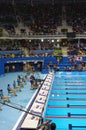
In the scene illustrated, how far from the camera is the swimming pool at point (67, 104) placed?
15148 mm

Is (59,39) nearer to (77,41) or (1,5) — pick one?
(77,41)

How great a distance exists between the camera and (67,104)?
1892 cm

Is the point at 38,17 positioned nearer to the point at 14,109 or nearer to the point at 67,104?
the point at 67,104

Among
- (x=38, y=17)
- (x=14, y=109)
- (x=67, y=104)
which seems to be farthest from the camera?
(x=38, y=17)

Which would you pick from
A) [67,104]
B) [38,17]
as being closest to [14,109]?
[67,104]

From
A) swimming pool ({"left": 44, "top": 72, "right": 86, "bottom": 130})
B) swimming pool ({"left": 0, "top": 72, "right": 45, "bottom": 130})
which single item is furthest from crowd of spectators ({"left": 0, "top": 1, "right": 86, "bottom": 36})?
swimming pool ({"left": 0, "top": 72, "right": 45, "bottom": 130})

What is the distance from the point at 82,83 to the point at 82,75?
533 cm

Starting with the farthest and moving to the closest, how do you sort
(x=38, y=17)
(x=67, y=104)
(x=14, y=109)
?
1. (x=38, y=17)
2. (x=67, y=104)
3. (x=14, y=109)

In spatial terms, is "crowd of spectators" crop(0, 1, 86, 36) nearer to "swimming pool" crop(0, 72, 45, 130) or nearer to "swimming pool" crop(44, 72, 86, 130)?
"swimming pool" crop(44, 72, 86, 130)

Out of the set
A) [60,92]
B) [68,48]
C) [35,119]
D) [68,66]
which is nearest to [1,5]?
[68,48]

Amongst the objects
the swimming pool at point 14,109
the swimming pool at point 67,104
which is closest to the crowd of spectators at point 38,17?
the swimming pool at point 67,104

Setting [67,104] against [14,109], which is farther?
[67,104]

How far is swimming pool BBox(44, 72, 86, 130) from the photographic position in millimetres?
15148

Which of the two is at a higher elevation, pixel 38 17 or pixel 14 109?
pixel 38 17
